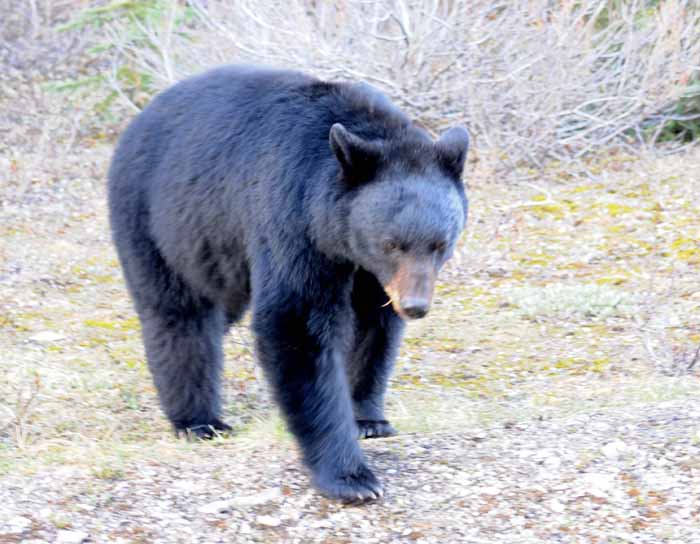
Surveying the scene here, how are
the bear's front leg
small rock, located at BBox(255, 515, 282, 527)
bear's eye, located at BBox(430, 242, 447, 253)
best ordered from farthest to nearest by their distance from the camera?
the bear's front leg
bear's eye, located at BBox(430, 242, 447, 253)
small rock, located at BBox(255, 515, 282, 527)

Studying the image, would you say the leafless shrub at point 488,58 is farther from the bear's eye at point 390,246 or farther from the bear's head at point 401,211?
the bear's eye at point 390,246

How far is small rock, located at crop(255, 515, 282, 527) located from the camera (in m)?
4.18

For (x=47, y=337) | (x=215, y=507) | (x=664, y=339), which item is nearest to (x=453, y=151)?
(x=215, y=507)

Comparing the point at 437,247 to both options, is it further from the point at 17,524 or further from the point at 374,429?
the point at 17,524

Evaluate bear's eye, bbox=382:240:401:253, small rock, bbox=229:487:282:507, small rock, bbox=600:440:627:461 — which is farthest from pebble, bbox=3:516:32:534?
small rock, bbox=600:440:627:461

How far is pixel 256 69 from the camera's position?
5.34m

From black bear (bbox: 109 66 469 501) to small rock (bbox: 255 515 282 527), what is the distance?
242 millimetres

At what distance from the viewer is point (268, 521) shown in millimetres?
4188

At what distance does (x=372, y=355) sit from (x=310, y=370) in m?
0.67

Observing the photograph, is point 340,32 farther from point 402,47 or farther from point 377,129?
point 377,129

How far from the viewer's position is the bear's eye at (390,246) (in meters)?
4.27

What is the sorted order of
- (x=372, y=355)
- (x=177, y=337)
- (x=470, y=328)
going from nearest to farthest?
(x=372, y=355) → (x=177, y=337) → (x=470, y=328)

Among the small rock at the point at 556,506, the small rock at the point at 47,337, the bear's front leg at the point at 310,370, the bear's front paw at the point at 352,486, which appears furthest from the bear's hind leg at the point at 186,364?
the small rock at the point at 556,506

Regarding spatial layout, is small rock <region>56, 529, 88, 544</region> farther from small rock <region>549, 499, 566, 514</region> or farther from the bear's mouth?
small rock <region>549, 499, 566, 514</region>
